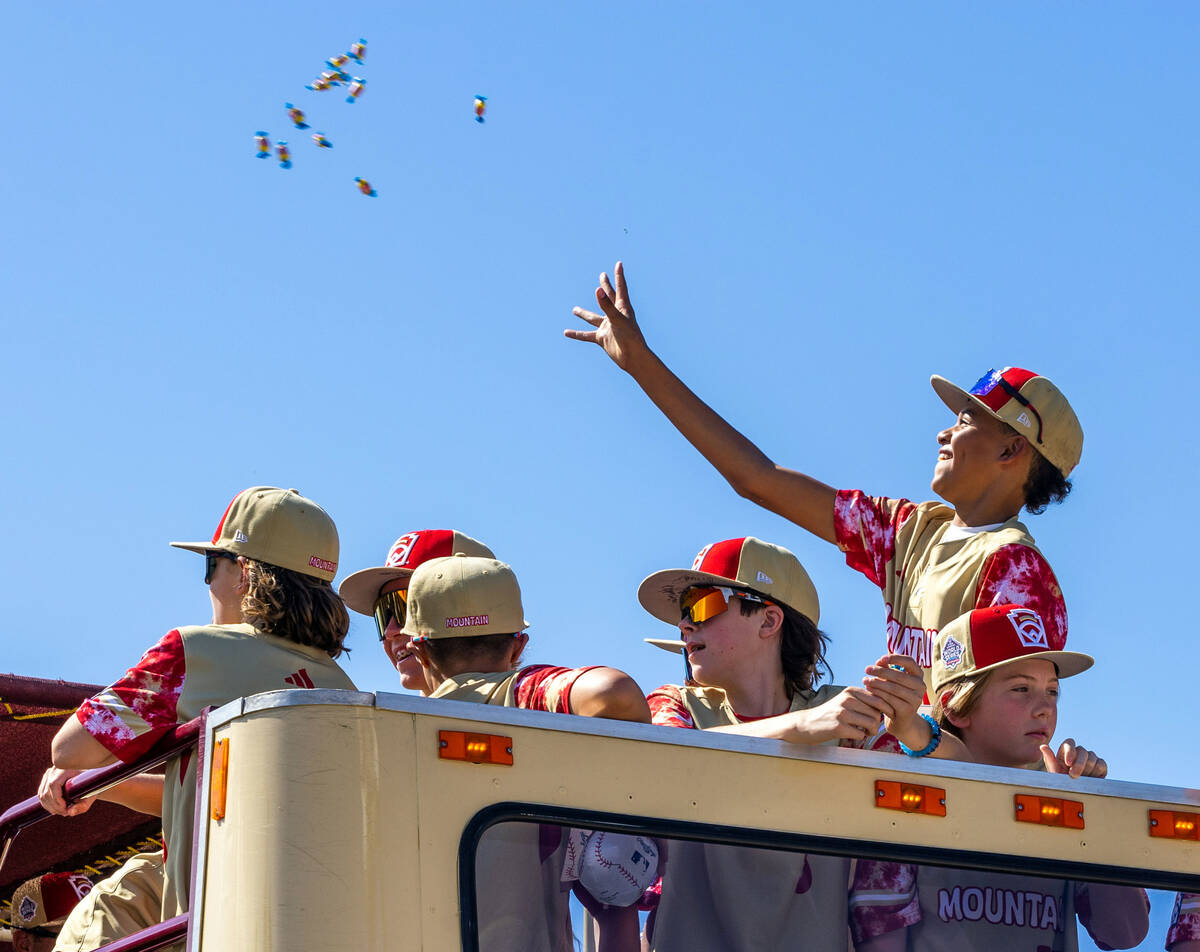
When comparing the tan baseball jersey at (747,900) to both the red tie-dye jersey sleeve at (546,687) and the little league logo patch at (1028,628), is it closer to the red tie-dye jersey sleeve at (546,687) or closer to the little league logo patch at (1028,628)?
the red tie-dye jersey sleeve at (546,687)

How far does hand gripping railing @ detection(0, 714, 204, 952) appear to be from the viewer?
318cm

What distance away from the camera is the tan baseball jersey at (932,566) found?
464 centimetres

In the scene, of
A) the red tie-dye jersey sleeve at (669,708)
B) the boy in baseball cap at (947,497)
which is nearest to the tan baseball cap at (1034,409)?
the boy in baseball cap at (947,497)

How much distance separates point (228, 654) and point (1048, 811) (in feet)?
6.17

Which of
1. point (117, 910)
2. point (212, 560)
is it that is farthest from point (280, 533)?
point (117, 910)

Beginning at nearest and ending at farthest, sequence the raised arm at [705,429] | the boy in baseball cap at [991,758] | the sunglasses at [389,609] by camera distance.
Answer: the boy in baseball cap at [991,758]
the raised arm at [705,429]
the sunglasses at [389,609]

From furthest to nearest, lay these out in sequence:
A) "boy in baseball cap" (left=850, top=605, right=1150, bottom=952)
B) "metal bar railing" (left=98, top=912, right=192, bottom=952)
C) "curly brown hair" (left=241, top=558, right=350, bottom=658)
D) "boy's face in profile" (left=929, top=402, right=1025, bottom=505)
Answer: "boy's face in profile" (left=929, top=402, right=1025, bottom=505), "curly brown hair" (left=241, top=558, right=350, bottom=658), "boy in baseball cap" (left=850, top=605, right=1150, bottom=952), "metal bar railing" (left=98, top=912, right=192, bottom=952)

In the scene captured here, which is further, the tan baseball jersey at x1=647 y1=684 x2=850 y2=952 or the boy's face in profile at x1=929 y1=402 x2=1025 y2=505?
the boy's face in profile at x1=929 y1=402 x2=1025 y2=505

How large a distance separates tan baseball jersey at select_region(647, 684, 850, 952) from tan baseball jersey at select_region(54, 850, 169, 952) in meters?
1.43

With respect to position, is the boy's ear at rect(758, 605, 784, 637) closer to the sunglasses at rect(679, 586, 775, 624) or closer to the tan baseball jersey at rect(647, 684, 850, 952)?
the sunglasses at rect(679, 586, 775, 624)

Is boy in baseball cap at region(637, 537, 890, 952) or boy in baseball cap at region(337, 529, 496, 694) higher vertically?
boy in baseball cap at region(337, 529, 496, 694)

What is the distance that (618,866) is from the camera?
321 cm

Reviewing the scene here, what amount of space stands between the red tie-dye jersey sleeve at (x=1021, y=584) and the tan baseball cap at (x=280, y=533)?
1.73 metres

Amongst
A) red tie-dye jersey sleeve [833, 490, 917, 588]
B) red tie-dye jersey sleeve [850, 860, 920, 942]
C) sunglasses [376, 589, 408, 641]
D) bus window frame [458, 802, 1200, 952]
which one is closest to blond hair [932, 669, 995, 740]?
bus window frame [458, 802, 1200, 952]
